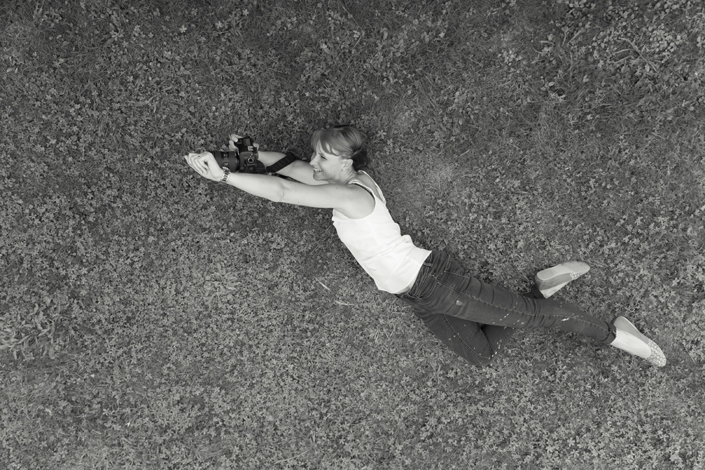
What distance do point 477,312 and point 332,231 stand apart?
156 cm

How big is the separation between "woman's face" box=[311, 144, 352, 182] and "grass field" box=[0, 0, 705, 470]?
781mm

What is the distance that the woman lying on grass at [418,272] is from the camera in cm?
364

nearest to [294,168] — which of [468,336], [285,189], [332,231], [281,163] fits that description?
[281,163]

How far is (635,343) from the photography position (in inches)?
178

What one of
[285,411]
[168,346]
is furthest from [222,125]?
[285,411]

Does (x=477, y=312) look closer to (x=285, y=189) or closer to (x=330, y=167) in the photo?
(x=330, y=167)

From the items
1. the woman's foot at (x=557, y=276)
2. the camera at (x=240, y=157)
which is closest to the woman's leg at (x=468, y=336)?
the woman's foot at (x=557, y=276)

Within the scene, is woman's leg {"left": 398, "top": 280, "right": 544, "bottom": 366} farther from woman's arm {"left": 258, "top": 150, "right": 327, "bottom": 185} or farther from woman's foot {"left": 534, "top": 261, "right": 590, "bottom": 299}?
woman's arm {"left": 258, "top": 150, "right": 327, "bottom": 185}

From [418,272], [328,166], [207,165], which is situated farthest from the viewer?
[418,272]

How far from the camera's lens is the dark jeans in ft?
14.0

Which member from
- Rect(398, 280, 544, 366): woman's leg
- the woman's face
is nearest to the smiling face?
the woman's face

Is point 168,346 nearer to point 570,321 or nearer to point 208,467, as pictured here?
point 208,467

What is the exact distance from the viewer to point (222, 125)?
4.67 metres

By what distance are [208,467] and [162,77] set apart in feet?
12.4
